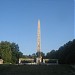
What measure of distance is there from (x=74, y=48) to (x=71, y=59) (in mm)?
2480

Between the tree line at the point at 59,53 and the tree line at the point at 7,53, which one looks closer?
the tree line at the point at 59,53

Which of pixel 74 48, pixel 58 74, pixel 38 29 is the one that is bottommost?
pixel 58 74

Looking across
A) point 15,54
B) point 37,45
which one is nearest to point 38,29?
point 37,45

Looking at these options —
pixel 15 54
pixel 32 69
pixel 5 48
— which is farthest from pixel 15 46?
pixel 32 69

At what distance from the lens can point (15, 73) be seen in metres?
33.9

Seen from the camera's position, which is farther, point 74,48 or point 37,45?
point 37,45

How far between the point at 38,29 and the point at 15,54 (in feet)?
67.7

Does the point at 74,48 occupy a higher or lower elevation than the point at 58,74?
higher

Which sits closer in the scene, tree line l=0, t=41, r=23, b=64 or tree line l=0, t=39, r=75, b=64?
tree line l=0, t=39, r=75, b=64

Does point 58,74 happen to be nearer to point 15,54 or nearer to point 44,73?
point 44,73

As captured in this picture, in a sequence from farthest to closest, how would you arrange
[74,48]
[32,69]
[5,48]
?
[5,48]
[74,48]
[32,69]

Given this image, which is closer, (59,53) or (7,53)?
(7,53)

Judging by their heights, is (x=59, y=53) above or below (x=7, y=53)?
above

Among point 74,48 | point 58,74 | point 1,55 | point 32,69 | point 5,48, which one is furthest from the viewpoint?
point 5,48
